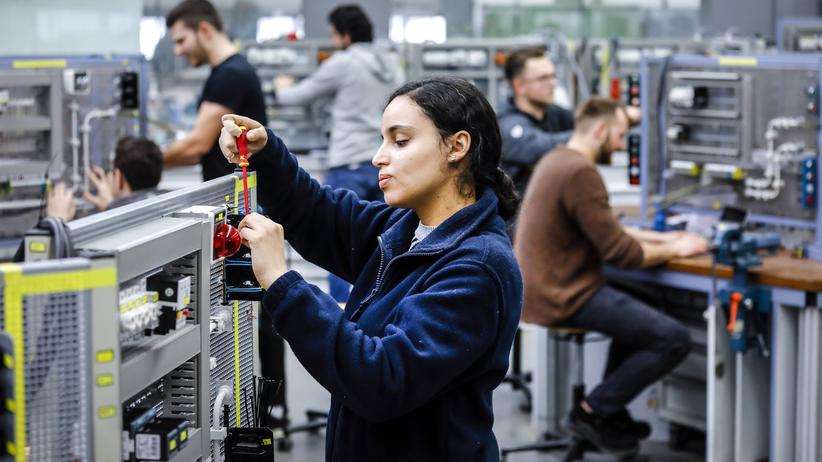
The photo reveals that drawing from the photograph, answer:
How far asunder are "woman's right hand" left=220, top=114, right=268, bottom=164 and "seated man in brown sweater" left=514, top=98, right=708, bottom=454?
2192 millimetres

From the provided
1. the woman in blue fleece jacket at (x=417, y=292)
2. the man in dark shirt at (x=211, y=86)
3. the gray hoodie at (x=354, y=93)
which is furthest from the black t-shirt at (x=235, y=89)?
the woman in blue fleece jacket at (x=417, y=292)

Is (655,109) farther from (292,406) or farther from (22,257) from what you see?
(22,257)

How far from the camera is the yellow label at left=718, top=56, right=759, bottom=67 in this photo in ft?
13.9

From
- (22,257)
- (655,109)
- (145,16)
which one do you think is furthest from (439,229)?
(145,16)

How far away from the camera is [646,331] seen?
4043 mm

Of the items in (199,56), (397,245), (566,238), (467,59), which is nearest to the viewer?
(397,245)

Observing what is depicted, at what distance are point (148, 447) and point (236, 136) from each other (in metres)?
0.60

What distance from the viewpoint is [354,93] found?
5418 mm

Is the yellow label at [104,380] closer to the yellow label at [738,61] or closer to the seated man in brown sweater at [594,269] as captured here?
the seated man in brown sweater at [594,269]

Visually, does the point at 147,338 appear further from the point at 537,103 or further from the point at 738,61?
the point at 537,103

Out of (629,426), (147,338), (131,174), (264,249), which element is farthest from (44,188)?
(147,338)

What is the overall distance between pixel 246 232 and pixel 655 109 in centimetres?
322

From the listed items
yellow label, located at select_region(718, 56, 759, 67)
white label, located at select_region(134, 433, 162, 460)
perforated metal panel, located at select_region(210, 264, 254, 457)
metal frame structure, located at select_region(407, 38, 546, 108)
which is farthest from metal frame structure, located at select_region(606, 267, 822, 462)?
metal frame structure, located at select_region(407, 38, 546, 108)

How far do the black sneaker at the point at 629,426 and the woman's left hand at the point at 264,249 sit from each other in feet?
8.73
